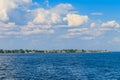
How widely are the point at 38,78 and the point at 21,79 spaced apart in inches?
207

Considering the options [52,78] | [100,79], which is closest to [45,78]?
[52,78]

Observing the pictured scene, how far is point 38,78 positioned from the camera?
3725 inches

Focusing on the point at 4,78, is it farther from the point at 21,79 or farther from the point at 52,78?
the point at 52,78

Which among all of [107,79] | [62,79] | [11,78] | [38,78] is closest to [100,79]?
[107,79]

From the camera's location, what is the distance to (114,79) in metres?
93.0

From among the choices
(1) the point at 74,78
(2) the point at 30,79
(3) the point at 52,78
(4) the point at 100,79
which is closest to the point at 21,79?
(2) the point at 30,79

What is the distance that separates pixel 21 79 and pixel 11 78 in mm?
4172

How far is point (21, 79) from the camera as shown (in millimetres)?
91875

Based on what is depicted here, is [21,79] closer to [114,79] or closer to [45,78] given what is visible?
[45,78]

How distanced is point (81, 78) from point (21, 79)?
1682 cm

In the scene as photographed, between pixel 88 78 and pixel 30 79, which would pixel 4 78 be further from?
pixel 88 78

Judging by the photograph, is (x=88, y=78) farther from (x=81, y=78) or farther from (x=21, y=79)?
(x=21, y=79)

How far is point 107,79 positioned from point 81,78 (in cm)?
727

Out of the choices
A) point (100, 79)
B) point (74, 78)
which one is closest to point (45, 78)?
point (74, 78)
